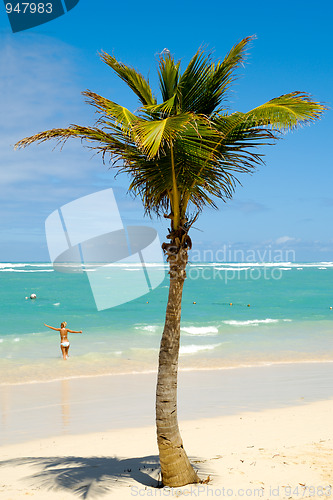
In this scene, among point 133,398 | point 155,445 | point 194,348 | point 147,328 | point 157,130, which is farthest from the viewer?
point 147,328

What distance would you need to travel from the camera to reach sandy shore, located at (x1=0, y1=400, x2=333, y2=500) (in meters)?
6.16

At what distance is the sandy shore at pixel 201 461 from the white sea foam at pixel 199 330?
15645 millimetres

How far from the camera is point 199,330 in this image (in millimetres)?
27562

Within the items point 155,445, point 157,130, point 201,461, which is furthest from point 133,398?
point 157,130

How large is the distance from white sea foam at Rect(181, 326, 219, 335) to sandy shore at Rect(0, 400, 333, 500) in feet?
51.3

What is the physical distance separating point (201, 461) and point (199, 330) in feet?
66.3

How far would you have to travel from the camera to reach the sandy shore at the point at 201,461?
243 inches

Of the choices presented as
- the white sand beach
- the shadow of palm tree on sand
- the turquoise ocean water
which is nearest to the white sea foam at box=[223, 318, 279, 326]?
the turquoise ocean water

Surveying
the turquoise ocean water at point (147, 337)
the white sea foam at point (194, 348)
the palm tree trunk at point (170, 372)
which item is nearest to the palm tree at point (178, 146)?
the palm tree trunk at point (170, 372)

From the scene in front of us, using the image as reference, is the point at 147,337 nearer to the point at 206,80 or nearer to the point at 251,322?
the point at 251,322

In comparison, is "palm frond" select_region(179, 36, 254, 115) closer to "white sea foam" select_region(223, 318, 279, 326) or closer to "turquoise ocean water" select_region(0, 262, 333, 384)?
"turquoise ocean water" select_region(0, 262, 333, 384)

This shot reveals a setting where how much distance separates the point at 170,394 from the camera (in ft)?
19.8

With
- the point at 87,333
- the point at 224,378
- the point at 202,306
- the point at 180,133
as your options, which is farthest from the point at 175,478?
the point at 202,306

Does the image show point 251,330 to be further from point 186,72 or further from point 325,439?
point 186,72
